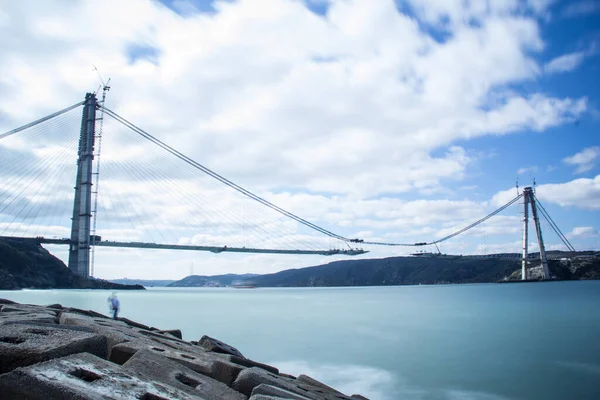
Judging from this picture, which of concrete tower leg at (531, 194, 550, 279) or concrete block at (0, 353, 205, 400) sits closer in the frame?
concrete block at (0, 353, 205, 400)

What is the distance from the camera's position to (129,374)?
3.83m

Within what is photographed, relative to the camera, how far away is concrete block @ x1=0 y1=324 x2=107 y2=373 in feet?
11.6

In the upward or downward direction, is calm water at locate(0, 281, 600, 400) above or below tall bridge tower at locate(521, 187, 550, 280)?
below

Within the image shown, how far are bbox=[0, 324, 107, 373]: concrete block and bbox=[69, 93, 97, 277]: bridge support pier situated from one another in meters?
47.3

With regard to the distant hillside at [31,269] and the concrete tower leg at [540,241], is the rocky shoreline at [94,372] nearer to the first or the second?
the distant hillside at [31,269]

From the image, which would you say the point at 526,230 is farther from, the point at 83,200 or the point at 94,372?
the point at 94,372

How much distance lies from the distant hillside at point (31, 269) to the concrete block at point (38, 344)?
175ft

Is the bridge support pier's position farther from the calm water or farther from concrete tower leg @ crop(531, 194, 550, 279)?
concrete tower leg @ crop(531, 194, 550, 279)

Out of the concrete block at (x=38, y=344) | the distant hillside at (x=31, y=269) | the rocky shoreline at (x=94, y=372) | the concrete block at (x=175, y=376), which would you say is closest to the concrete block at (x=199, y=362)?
the rocky shoreline at (x=94, y=372)

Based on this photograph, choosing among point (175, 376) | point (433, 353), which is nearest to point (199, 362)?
point (175, 376)

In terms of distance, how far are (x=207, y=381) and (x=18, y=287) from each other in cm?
5968

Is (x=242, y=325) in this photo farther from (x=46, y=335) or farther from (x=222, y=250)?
(x=222, y=250)

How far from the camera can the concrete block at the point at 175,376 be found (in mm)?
4332

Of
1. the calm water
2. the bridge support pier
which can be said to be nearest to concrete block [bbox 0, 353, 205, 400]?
the calm water
